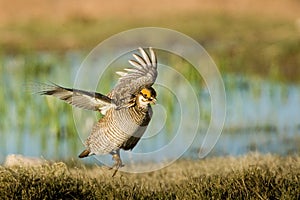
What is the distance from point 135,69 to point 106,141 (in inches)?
27.6

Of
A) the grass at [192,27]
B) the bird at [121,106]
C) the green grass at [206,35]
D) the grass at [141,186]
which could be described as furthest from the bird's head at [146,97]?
the grass at [192,27]

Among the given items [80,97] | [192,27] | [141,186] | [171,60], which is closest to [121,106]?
[80,97]

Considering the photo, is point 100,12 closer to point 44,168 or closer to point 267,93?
point 267,93

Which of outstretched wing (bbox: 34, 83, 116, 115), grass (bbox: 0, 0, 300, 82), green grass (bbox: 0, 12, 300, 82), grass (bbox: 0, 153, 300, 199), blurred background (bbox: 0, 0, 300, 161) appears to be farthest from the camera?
grass (bbox: 0, 0, 300, 82)

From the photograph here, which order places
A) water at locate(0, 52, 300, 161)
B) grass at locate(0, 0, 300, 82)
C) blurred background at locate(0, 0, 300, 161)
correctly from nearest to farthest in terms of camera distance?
water at locate(0, 52, 300, 161) < blurred background at locate(0, 0, 300, 161) < grass at locate(0, 0, 300, 82)

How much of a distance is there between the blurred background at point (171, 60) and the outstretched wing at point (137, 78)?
12.1 feet

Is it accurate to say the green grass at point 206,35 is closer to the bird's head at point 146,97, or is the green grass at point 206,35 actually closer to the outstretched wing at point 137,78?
the outstretched wing at point 137,78

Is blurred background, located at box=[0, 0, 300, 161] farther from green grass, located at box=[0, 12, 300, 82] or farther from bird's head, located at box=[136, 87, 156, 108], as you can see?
bird's head, located at box=[136, 87, 156, 108]

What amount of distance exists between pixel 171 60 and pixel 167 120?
13.0 ft

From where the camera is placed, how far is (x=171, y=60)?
17062mm

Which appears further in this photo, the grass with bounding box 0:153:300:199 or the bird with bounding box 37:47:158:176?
the bird with bounding box 37:47:158:176

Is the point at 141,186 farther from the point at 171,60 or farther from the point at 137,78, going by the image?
the point at 171,60

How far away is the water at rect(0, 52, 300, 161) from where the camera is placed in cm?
1202

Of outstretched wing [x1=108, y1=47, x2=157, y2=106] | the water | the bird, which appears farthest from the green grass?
the bird
